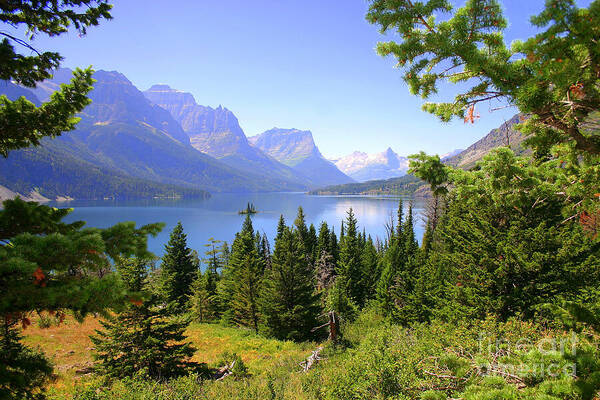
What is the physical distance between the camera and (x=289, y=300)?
76.6 ft

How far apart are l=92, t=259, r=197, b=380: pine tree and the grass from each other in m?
2.69

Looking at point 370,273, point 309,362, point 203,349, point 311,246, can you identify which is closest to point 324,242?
point 311,246

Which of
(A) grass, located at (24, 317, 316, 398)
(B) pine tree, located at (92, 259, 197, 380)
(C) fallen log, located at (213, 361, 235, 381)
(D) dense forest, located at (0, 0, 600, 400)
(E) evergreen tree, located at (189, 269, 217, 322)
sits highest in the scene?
(D) dense forest, located at (0, 0, 600, 400)

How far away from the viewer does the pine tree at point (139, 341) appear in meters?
11.2

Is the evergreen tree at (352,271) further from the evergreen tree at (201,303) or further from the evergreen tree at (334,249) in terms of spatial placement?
the evergreen tree at (201,303)

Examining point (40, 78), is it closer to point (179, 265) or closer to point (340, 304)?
point (340, 304)

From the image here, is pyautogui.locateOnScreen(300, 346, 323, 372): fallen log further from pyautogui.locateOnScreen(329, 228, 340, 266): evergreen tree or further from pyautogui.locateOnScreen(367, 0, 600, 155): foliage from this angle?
pyautogui.locateOnScreen(329, 228, 340, 266): evergreen tree

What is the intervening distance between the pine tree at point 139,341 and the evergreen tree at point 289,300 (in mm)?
11330

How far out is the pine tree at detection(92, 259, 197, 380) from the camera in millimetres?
11156

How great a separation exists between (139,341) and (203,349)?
10547mm

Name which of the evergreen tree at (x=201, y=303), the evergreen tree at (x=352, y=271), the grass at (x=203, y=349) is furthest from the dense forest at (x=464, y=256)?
the evergreen tree at (x=352, y=271)

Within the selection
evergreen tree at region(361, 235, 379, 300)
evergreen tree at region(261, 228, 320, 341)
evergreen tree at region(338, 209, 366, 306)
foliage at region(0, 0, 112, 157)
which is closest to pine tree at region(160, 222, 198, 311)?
evergreen tree at region(261, 228, 320, 341)

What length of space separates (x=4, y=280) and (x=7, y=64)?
392cm

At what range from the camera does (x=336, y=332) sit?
63.6 feet
